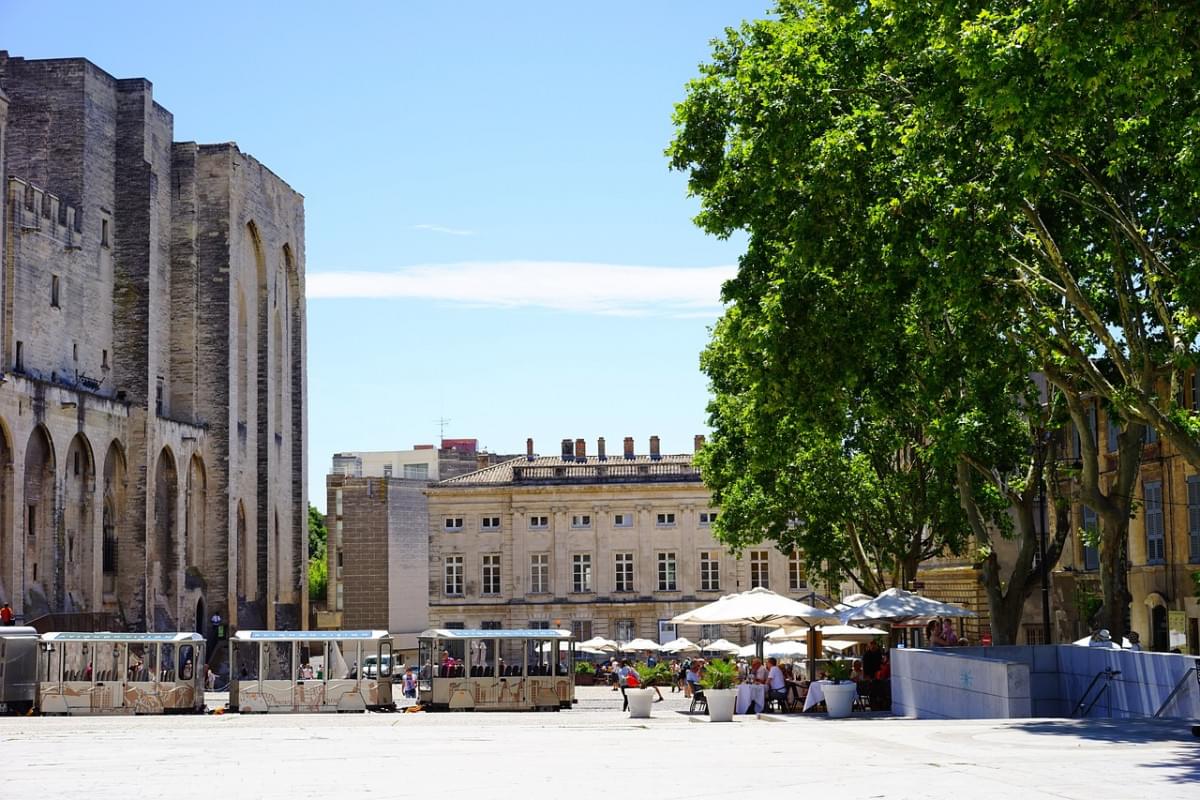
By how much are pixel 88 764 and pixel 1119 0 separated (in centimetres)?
1400

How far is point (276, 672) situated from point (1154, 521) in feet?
70.4

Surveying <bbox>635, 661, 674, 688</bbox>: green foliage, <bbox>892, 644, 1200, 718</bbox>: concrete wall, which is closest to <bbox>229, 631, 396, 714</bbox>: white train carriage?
<bbox>892, 644, 1200, 718</bbox>: concrete wall

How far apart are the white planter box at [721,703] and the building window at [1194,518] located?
14610mm

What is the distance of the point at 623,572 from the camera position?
80812 millimetres

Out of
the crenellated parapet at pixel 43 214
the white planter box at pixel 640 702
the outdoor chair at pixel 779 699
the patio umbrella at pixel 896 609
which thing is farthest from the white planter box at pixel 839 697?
the crenellated parapet at pixel 43 214

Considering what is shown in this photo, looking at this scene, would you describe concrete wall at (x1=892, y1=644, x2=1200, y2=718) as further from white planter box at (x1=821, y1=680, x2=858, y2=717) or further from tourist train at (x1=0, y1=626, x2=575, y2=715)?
tourist train at (x1=0, y1=626, x2=575, y2=715)

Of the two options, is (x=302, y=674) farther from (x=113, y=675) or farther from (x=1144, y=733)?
(x=1144, y=733)

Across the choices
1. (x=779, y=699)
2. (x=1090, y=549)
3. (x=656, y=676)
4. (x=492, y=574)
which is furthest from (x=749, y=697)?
(x=492, y=574)

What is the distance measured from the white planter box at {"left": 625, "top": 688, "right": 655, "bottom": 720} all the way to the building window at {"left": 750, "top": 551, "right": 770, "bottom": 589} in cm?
4989

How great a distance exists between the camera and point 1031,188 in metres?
22.0

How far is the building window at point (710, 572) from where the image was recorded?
3179 inches

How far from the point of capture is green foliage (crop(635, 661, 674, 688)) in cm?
5441

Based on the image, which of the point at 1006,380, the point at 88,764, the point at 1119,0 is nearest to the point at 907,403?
the point at 1006,380

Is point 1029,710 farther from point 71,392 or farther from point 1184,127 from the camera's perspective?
point 71,392
